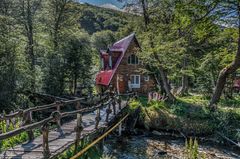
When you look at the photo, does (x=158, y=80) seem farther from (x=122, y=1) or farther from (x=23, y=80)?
(x=23, y=80)

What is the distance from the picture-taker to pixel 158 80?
3116 cm

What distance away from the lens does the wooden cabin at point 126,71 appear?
31.1m

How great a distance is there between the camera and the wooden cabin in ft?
102

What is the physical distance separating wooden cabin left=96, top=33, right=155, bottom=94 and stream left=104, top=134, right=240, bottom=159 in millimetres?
12722

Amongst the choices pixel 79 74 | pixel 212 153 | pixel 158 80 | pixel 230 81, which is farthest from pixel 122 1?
pixel 230 81

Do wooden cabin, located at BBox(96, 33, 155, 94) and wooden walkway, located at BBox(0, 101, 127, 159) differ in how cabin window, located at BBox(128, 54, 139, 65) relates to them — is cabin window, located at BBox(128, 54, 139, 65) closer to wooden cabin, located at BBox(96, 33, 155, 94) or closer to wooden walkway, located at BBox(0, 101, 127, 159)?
wooden cabin, located at BBox(96, 33, 155, 94)

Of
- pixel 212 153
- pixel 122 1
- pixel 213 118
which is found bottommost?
pixel 212 153

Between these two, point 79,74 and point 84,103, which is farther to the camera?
point 79,74

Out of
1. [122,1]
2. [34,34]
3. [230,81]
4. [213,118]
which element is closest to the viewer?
[213,118]

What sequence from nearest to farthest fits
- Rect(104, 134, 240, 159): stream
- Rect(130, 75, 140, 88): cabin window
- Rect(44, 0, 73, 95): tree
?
1. Rect(104, 134, 240, 159): stream
2. Rect(44, 0, 73, 95): tree
3. Rect(130, 75, 140, 88): cabin window

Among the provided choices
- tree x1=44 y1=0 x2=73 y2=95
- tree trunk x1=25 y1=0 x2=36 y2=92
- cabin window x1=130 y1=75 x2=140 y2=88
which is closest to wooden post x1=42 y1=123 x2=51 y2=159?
tree x1=44 y1=0 x2=73 y2=95

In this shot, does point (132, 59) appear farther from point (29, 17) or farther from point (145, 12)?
point (29, 17)

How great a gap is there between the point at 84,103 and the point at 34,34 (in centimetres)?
1331

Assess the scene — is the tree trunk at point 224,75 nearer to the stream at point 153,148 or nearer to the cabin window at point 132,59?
the stream at point 153,148
